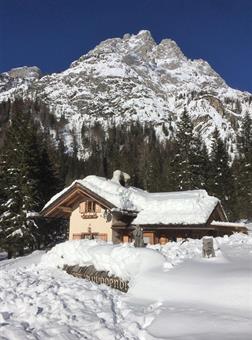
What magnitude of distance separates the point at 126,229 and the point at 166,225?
3.49 metres

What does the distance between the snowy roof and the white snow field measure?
15550mm

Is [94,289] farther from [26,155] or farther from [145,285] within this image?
[26,155]

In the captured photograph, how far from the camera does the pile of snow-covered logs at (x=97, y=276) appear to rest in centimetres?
1416

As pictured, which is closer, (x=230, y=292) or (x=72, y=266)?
(x=230, y=292)

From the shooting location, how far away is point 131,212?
34.9 m

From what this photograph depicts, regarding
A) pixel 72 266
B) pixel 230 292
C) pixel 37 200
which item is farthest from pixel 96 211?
pixel 230 292

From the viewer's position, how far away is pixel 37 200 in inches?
1722

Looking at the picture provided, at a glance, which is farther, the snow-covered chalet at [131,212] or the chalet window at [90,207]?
the chalet window at [90,207]

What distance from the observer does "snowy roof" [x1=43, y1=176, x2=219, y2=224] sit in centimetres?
3306

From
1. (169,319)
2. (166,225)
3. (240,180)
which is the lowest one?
(169,319)

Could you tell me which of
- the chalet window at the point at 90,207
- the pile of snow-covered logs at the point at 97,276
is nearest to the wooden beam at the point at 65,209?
the chalet window at the point at 90,207

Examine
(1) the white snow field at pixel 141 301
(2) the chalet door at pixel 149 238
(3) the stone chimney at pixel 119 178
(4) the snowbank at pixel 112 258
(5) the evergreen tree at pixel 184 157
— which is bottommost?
(1) the white snow field at pixel 141 301

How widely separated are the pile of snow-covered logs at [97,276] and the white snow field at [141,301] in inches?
11.1

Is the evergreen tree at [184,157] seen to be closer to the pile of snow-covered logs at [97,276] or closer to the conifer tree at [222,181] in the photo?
the conifer tree at [222,181]
